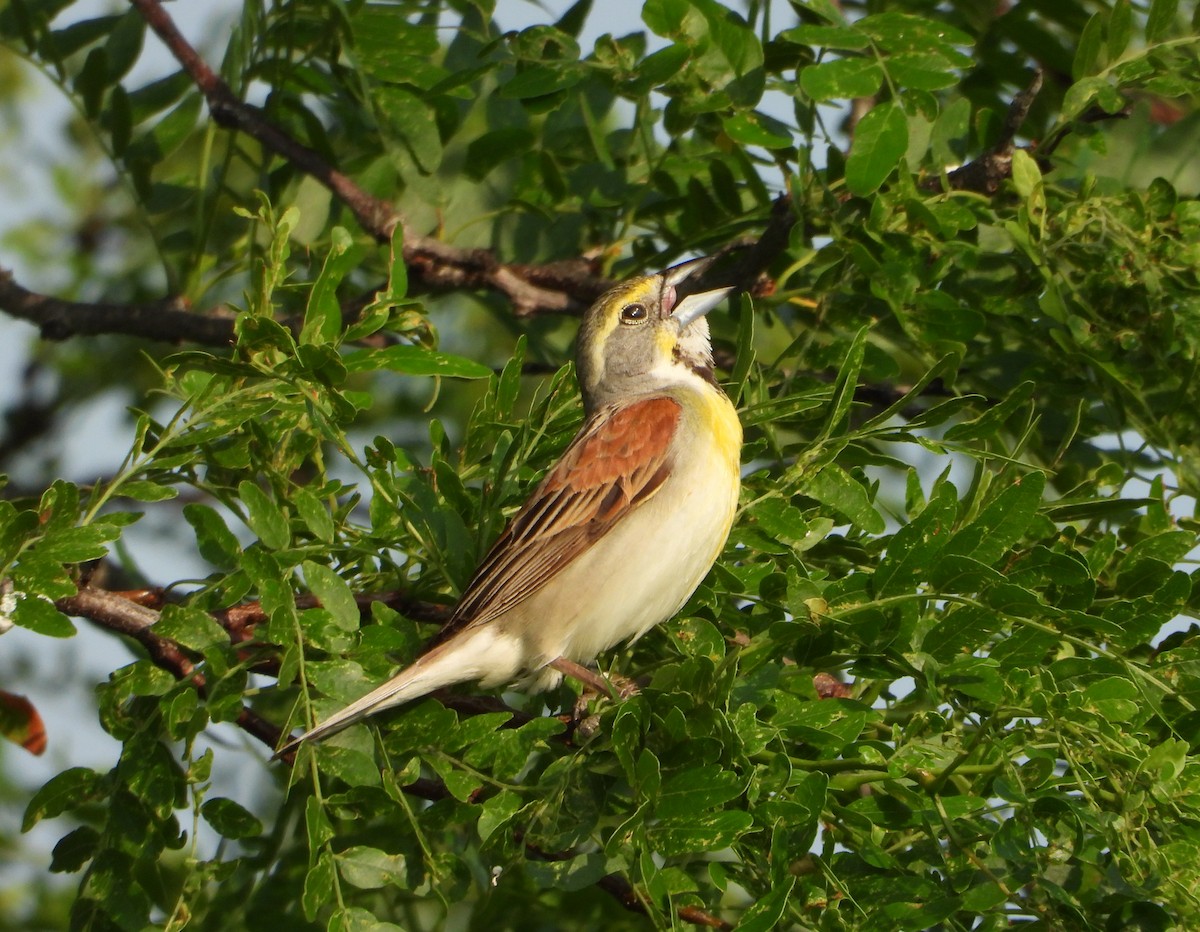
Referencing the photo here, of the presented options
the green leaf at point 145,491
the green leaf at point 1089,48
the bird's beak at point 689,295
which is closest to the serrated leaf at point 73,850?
the green leaf at point 145,491

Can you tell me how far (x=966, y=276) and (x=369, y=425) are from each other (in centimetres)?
283

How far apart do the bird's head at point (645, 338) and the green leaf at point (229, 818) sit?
6.40 ft

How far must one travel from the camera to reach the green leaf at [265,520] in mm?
3266

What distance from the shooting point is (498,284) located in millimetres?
5074

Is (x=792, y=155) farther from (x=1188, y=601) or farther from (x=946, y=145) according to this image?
(x=1188, y=601)

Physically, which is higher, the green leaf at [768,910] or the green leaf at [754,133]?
the green leaf at [754,133]

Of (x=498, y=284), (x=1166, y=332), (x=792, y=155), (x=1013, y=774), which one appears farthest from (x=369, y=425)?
(x=1013, y=774)

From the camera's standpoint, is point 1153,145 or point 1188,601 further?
point 1153,145

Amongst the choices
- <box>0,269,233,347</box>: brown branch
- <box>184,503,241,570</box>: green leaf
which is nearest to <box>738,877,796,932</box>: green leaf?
<box>184,503,241,570</box>: green leaf

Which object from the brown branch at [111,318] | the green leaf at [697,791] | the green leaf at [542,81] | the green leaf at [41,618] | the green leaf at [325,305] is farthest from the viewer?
the brown branch at [111,318]

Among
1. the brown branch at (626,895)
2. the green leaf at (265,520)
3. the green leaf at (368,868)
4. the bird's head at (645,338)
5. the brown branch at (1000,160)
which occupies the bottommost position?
the brown branch at (626,895)

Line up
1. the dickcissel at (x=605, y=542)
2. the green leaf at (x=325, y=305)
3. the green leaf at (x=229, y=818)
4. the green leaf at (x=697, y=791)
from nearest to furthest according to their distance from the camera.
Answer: the green leaf at (x=697, y=791) → the green leaf at (x=229, y=818) → the green leaf at (x=325, y=305) → the dickcissel at (x=605, y=542)

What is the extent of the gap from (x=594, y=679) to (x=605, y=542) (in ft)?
2.06

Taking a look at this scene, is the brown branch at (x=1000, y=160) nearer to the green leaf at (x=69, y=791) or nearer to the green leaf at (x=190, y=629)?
the green leaf at (x=190, y=629)
